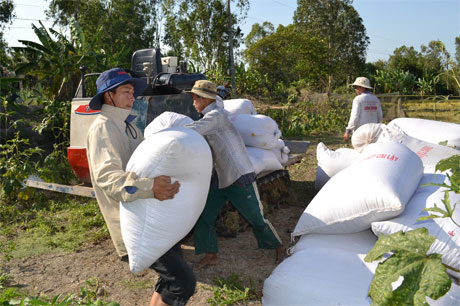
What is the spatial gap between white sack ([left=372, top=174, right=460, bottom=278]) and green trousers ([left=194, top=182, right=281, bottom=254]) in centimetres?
104

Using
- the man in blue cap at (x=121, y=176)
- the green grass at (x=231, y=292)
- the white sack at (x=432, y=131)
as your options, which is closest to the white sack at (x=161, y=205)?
the man in blue cap at (x=121, y=176)

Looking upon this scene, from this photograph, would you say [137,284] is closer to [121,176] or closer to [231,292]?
[231,292]

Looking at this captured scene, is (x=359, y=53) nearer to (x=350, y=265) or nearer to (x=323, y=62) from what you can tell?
(x=323, y=62)

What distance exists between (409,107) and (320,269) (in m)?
12.0

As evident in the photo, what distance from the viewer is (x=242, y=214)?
3.53 metres

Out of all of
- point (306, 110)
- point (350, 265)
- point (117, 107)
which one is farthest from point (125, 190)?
point (306, 110)

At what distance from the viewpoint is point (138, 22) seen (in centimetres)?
3077

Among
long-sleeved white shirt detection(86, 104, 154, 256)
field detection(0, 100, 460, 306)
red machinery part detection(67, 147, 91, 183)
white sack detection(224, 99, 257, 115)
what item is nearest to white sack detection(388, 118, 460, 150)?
field detection(0, 100, 460, 306)

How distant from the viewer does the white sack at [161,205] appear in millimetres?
2127

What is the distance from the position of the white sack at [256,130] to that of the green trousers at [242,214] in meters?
1.10

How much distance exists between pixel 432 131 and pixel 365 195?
2298 mm

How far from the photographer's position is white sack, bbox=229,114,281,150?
449 centimetres

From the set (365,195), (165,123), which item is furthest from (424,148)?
(165,123)

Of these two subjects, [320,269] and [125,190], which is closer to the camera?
[125,190]
